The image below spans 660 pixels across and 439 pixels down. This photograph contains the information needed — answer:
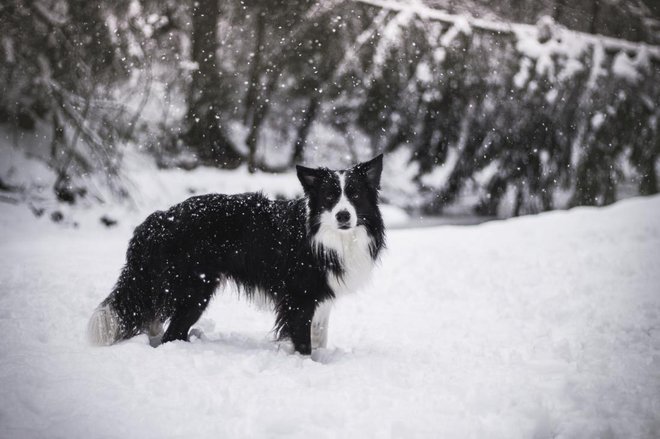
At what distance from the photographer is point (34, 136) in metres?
10.4

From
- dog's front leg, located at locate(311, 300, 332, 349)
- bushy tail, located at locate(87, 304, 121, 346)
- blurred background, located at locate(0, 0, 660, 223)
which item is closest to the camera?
bushy tail, located at locate(87, 304, 121, 346)

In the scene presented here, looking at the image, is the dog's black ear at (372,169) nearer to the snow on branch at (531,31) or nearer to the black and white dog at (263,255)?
the black and white dog at (263,255)

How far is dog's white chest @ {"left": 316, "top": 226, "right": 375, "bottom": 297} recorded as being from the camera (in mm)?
4191

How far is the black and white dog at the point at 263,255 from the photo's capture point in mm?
4121

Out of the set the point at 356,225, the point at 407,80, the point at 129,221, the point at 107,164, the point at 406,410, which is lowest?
the point at 129,221

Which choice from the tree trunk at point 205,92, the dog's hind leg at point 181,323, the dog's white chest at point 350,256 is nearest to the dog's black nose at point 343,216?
the dog's white chest at point 350,256

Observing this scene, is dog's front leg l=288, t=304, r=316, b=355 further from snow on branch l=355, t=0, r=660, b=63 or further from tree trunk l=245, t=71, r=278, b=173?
snow on branch l=355, t=0, r=660, b=63

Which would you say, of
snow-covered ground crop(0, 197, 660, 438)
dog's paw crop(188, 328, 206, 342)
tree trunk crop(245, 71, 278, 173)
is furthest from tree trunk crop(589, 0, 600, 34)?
dog's paw crop(188, 328, 206, 342)

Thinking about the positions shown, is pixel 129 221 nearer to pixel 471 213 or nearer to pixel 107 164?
pixel 107 164

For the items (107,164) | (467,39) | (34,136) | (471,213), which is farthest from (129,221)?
(467,39)

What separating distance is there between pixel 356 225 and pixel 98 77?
29.0ft

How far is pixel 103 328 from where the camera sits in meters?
3.89

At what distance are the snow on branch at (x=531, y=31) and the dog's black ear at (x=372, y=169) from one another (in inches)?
395

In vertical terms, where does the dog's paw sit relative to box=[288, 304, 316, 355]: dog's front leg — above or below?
below
